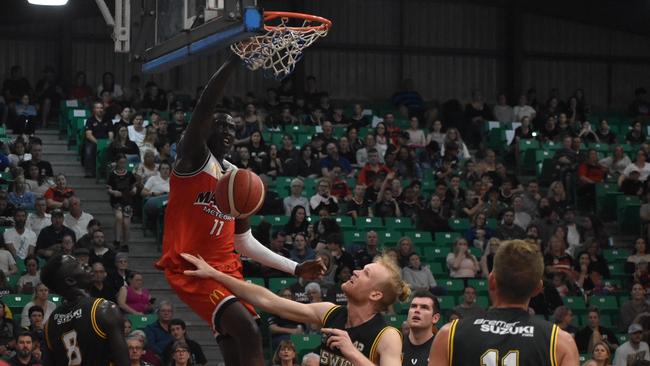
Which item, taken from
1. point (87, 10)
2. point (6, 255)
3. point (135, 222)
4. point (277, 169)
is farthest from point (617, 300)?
point (87, 10)

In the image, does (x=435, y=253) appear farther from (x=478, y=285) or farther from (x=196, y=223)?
(x=196, y=223)

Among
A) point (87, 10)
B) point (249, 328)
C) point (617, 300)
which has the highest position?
point (87, 10)

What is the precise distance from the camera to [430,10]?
2756 cm

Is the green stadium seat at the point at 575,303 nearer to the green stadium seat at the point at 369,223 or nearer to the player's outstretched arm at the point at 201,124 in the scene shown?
the green stadium seat at the point at 369,223

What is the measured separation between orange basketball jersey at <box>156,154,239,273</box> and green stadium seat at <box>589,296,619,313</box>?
1038cm

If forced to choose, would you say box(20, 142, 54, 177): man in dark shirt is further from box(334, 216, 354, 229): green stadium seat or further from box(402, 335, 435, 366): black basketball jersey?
box(402, 335, 435, 366): black basketball jersey

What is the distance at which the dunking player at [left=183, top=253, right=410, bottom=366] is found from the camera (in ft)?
20.4

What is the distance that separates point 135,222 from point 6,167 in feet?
6.87

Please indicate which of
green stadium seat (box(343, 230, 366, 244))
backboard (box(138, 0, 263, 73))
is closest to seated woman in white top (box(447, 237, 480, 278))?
green stadium seat (box(343, 230, 366, 244))

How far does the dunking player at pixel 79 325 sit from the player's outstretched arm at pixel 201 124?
3.42 ft

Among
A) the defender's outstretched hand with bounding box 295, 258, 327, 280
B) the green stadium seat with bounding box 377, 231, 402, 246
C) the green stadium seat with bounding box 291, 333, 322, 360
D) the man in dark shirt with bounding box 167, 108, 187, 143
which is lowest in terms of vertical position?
the green stadium seat with bounding box 291, 333, 322, 360

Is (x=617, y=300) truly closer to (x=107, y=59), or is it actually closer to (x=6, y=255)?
(x=6, y=255)

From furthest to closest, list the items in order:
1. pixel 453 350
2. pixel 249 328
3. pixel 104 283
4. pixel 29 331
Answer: pixel 104 283, pixel 29 331, pixel 249 328, pixel 453 350

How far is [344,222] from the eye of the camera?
1777cm
